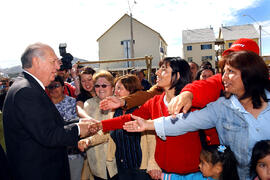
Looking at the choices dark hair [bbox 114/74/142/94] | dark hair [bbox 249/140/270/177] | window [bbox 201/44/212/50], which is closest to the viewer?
dark hair [bbox 249/140/270/177]

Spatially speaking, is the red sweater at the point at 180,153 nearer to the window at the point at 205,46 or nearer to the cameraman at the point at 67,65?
the cameraman at the point at 67,65

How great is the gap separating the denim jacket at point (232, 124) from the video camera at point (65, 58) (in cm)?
334

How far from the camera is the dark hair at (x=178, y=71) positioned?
98.9 inches

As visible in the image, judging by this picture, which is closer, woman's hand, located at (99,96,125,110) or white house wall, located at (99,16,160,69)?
woman's hand, located at (99,96,125,110)

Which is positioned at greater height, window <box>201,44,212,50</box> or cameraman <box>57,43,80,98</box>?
window <box>201,44,212,50</box>

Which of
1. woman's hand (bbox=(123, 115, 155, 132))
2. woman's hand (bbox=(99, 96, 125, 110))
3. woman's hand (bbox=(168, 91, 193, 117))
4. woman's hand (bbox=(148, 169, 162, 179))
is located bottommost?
woman's hand (bbox=(148, 169, 162, 179))

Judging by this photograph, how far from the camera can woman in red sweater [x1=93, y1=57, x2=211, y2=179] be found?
7.49 ft

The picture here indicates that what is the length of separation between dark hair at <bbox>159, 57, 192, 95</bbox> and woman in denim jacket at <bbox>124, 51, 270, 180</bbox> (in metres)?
0.55

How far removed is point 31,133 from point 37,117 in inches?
7.3

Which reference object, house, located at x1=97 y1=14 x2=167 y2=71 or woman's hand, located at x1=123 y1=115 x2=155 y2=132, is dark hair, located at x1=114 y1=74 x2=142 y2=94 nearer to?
woman's hand, located at x1=123 y1=115 x2=155 y2=132

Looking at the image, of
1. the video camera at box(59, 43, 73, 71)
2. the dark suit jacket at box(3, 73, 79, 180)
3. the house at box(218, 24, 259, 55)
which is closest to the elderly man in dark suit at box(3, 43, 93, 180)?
the dark suit jacket at box(3, 73, 79, 180)

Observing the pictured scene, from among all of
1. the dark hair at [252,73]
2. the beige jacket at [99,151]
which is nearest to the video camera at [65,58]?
the beige jacket at [99,151]

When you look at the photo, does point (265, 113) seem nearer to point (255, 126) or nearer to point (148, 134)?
point (255, 126)

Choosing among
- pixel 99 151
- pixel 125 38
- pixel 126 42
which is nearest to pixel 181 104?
pixel 99 151
